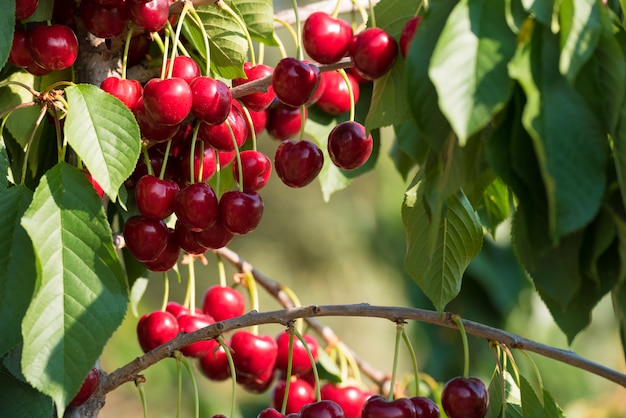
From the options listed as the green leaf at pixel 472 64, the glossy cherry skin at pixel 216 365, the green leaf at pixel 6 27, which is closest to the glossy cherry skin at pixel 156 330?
the glossy cherry skin at pixel 216 365

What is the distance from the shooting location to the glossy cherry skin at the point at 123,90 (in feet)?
3.84

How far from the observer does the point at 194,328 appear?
1.58 m

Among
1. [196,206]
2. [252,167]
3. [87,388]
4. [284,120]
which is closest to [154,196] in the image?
[196,206]

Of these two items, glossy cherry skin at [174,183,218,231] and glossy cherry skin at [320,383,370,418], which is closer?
glossy cherry skin at [174,183,218,231]

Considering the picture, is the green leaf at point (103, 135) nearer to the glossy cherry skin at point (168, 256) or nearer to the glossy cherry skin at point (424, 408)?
the glossy cherry skin at point (168, 256)

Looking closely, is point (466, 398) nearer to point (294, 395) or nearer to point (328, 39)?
point (328, 39)

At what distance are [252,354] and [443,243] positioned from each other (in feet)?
1.75

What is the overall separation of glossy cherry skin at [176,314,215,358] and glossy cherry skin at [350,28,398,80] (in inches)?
25.0

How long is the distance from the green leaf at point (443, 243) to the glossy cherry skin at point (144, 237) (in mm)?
325

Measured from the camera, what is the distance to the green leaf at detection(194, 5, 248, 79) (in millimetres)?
1269

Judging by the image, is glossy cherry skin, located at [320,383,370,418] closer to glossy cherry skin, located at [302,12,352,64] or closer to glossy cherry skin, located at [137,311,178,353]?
glossy cherry skin, located at [137,311,178,353]

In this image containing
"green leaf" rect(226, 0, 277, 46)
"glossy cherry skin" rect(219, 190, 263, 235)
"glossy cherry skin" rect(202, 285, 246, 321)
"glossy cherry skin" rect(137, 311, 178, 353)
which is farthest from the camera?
"glossy cherry skin" rect(202, 285, 246, 321)

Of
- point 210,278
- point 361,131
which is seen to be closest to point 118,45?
point 361,131

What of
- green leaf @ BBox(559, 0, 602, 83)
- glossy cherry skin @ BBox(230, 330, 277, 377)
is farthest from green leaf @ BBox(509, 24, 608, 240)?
glossy cherry skin @ BBox(230, 330, 277, 377)
